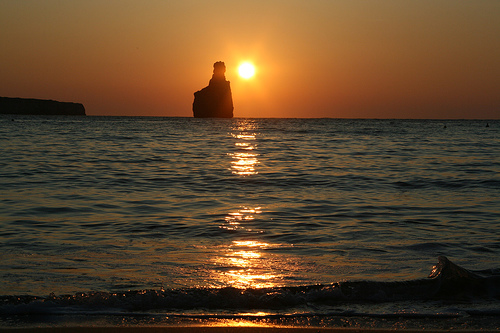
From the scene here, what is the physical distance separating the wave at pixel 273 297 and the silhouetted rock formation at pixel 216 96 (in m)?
187

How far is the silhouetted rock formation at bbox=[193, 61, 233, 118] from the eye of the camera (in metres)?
192

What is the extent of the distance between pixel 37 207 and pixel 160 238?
13.5 feet

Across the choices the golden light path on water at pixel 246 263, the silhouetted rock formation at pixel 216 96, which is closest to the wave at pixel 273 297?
the golden light path on water at pixel 246 263

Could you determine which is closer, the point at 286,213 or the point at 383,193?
the point at 286,213

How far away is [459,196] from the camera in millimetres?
13930

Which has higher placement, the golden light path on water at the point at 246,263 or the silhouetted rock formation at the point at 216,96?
the silhouetted rock formation at the point at 216,96

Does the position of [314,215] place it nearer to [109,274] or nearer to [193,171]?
[109,274]

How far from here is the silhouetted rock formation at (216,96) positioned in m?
192

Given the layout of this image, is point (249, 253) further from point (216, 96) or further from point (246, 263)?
point (216, 96)

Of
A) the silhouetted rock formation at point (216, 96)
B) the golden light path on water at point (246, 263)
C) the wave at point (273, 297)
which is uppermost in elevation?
the silhouetted rock formation at point (216, 96)

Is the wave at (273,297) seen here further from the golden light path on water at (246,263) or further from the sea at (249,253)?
the golden light path on water at (246,263)

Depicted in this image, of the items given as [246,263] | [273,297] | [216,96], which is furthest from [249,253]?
[216,96]

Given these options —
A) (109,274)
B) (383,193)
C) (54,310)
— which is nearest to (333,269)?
(109,274)

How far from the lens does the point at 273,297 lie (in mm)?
5527
